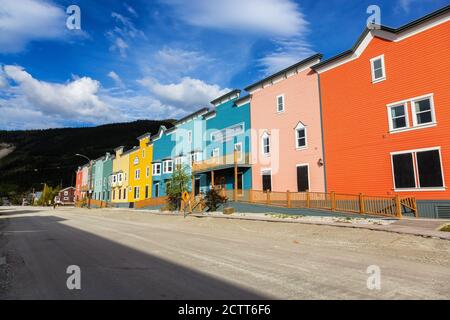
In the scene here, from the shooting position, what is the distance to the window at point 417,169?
55.7 ft

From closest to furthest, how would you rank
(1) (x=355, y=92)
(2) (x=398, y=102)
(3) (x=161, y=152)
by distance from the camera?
(2) (x=398, y=102), (1) (x=355, y=92), (3) (x=161, y=152)

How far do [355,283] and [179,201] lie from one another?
29.4 m

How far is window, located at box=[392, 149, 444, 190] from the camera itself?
1697 cm

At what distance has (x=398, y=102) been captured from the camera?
18828 millimetres

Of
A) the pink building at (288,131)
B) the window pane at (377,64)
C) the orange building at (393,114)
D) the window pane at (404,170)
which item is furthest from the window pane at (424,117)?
the pink building at (288,131)

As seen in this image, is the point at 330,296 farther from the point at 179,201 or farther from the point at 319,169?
the point at 179,201

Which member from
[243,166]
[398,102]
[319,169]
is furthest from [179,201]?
[398,102]

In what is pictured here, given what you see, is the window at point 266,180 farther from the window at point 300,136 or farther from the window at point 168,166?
the window at point 168,166

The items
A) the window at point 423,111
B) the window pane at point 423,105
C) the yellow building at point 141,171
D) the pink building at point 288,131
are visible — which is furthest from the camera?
the yellow building at point 141,171

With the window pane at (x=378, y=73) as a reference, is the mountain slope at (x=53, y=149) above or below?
above

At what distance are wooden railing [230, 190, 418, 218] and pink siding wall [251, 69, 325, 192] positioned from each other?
185 cm

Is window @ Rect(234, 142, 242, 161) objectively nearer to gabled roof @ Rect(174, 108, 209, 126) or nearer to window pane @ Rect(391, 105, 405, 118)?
gabled roof @ Rect(174, 108, 209, 126)

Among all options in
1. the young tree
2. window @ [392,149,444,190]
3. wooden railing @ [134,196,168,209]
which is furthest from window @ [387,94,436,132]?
wooden railing @ [134,196,168,209]

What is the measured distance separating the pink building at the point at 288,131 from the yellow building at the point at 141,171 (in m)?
22.7
